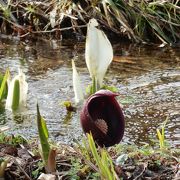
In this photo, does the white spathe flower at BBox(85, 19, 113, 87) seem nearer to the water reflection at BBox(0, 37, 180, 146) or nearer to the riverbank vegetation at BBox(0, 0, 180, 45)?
the water reflection at BBox(0, 37, 180, 146)

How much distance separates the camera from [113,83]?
378cm

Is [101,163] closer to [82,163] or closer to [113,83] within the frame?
[82,163]

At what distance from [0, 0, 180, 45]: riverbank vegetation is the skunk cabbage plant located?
9.51 feet

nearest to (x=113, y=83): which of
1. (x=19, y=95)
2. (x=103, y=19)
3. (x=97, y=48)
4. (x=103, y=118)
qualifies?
(x=19, y=95)

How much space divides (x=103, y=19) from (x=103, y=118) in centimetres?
310

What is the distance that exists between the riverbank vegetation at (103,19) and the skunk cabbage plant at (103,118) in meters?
2.90

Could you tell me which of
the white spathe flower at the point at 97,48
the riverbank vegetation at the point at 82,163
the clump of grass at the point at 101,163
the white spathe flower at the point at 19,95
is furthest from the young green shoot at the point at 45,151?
the white spathe flower at the point at 19,95

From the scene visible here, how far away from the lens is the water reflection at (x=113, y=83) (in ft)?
9.58

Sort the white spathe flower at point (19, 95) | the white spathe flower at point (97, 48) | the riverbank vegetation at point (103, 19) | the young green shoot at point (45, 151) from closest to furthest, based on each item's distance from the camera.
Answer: the young green shoot at point (45, 151) < the white spathe flower at point (97, 48) < the white spathe flower at point (19, 95) < the riverbank vegetation at point (103, 19)

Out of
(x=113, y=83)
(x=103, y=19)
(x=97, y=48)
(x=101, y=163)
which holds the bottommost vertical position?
(x=113, y=83)

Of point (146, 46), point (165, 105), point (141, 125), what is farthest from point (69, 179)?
point (146, 46)

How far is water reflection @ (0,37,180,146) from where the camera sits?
2920 mm

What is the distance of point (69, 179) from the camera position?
2.09 m

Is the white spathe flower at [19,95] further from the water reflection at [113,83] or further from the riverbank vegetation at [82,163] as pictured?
the riverbank vegetation at [82,163]
